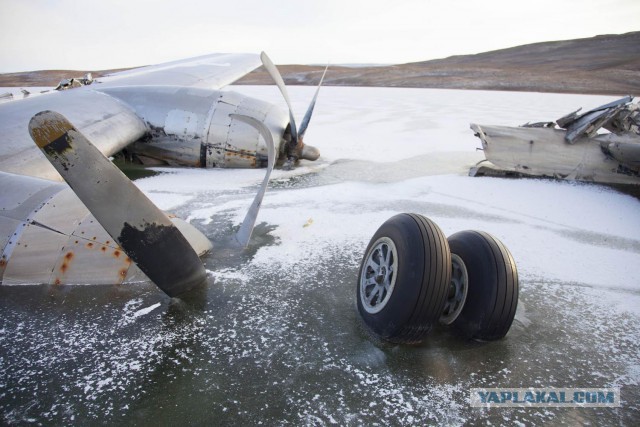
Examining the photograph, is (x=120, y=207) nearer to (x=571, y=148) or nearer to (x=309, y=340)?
(x=309, y=340)

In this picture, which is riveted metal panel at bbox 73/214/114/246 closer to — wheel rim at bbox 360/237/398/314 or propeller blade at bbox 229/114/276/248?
propeller blade at bbox 229/114/276/248

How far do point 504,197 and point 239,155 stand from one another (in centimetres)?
457

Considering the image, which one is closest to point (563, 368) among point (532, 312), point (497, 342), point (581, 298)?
point (497, 342)

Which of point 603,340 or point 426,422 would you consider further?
point 603,340

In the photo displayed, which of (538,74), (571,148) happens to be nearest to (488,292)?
(571,148)

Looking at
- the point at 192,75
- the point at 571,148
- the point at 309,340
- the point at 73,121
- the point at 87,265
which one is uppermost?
the point at 192,75

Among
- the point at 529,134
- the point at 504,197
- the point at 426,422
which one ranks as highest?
the point at 529,134

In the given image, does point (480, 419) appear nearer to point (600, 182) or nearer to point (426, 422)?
point (426, 422)

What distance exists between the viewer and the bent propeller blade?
2406 mm

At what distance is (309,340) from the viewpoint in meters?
2.87

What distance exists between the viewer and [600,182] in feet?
22.3

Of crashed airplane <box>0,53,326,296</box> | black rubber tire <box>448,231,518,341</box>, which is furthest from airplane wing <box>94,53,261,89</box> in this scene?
black rubber tire <box>448,231,518,341</box>

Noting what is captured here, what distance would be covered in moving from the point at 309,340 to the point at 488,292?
1261 millimetres

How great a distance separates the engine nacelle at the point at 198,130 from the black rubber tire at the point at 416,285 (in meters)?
5.33
